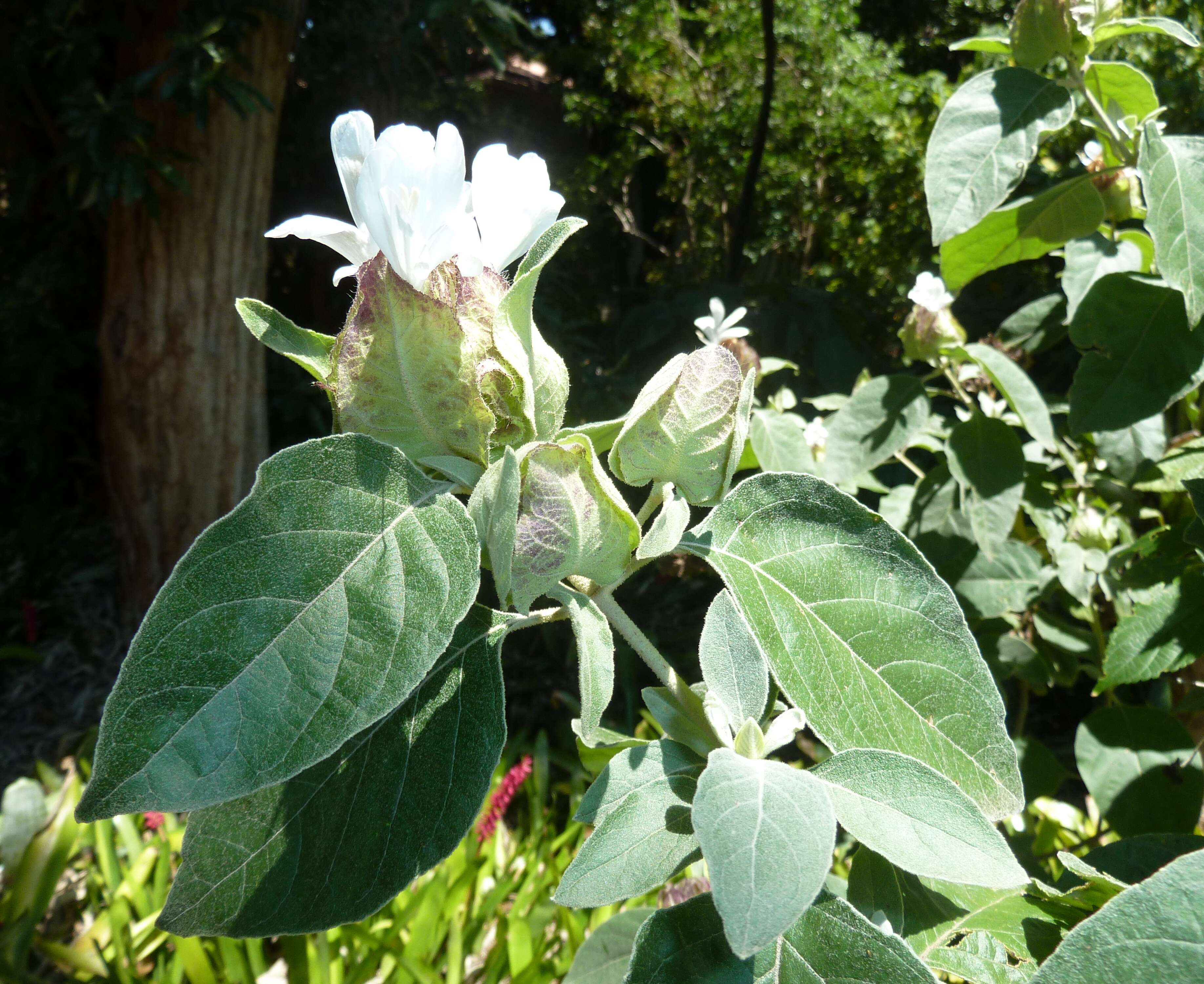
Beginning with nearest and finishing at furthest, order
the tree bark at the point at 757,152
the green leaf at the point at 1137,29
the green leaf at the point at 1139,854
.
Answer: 1. the green leaf at the point at 1139,854
2. the green leaf at the point at 1137,29
3. the tree bark at the point at 757,152

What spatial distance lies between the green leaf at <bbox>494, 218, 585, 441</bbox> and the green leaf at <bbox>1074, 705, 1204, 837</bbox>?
74 centimetres

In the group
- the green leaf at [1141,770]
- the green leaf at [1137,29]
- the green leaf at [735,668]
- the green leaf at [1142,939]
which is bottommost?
the green leaf at [1141,770]

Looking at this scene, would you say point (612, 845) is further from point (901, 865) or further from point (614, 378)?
point (614, 378)

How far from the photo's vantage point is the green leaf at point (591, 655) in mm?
347

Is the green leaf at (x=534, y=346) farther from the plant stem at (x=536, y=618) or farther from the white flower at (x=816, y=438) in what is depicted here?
the white flower at (x=816, y=438)

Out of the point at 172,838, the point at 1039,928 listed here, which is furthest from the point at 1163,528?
the point at 172,838

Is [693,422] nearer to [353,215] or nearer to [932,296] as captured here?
[353,215]

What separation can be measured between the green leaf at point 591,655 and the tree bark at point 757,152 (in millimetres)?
3016

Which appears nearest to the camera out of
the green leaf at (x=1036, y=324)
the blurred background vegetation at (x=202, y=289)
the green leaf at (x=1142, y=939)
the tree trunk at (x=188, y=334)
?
the green leaf at (x=1142, y=939)

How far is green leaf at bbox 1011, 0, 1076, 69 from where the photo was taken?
657 mm

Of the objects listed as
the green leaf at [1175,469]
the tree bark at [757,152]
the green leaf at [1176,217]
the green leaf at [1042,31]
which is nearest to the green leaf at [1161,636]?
the green leaf at [1175,469]

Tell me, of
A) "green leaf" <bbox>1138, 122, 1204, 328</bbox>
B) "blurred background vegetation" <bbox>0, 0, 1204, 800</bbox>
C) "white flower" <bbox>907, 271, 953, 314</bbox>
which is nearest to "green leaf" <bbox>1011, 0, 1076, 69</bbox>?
"green leaf" <bbox>1138, 122, 1204, 328</bbox>

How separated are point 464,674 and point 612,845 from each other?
0.10 meters

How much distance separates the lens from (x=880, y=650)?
0.38 m
